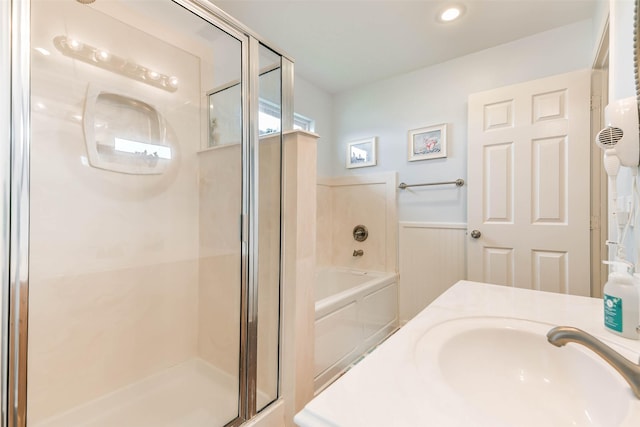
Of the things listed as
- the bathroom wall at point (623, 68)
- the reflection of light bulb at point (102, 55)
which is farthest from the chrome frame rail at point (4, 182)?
the bathroom wall at point (623, 68)

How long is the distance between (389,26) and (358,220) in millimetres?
1588

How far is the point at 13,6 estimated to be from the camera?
2.84 feet

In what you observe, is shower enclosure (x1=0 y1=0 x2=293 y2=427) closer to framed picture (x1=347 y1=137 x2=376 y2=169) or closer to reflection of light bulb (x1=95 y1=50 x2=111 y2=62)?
reflection of light bulb (x1=95 y1=50 x2=111 y2=62)

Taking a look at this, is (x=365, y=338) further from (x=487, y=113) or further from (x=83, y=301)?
(x=487, y=113)

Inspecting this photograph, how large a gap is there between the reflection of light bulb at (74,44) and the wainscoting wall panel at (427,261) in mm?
2400

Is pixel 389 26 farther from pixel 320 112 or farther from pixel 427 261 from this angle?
pixel 427 261

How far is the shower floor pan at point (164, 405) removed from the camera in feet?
4.45

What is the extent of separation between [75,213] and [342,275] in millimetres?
2028

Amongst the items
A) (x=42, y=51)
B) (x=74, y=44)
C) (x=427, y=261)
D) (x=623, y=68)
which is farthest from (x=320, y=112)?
(x=623, y=68)

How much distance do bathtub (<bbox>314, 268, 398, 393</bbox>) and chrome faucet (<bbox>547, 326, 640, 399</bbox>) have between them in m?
1.24

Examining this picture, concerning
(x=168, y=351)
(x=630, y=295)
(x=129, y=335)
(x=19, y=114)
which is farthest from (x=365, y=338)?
(x=19, y=114)

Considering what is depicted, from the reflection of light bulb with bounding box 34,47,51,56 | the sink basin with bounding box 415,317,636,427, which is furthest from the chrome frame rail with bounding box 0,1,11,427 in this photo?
the sink basin with bounding box 415,317,636,427

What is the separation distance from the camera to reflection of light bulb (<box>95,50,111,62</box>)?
141cm

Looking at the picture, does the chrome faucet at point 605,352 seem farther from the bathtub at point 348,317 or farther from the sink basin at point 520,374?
the bathtub at point 348,317
